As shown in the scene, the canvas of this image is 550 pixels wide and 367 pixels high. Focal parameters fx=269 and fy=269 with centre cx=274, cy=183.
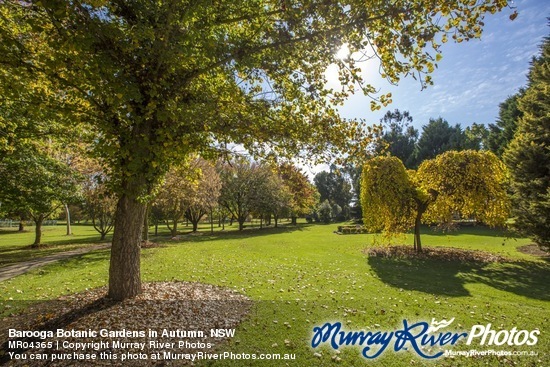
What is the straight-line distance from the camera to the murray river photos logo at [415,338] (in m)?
5.19

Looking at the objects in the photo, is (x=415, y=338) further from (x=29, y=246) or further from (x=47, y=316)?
(x=29, y=246)

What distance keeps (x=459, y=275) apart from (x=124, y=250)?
1275 cm

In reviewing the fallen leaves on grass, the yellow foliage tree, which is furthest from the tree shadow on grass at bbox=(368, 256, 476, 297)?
the fallen leaves on grass

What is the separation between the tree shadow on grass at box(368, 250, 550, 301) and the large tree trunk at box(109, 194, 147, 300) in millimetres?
8513

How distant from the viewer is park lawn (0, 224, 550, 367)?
5.11 metres

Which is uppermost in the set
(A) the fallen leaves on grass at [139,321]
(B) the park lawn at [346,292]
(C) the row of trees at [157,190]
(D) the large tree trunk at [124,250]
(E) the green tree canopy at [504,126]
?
(E) the green tree canopy at [504,126]

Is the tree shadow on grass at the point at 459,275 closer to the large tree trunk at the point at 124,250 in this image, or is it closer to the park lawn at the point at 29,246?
the large tree trunk at the point at 124,250

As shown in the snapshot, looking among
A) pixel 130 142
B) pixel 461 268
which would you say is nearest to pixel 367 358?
pixel 130 142

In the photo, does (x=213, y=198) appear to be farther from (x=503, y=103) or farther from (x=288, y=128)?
(x=503, y=103)

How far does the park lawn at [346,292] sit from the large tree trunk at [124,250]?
284 cm

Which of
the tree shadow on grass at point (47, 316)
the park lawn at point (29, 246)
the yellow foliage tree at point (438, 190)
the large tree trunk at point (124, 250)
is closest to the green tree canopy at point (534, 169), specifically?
the yellow foliage tree at point (438, 190)

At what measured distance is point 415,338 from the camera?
18.2 feet

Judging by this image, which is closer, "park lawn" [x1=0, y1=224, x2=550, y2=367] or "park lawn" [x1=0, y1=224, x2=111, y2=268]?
"park lawn" [x1=0, y1=224, x2=550, y2=367]

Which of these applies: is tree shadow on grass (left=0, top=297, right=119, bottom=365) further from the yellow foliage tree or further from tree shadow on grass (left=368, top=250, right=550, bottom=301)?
the yellow foliage tree
